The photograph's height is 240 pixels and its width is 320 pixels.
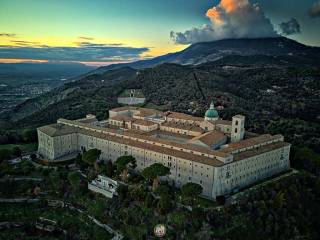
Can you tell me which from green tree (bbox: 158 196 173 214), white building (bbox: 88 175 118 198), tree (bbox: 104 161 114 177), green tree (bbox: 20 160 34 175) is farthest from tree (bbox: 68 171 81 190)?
green tree (bbox: 158 196 173 214)

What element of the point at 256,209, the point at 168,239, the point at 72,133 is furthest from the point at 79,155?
the point at 256,209

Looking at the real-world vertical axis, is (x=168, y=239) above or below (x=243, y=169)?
below

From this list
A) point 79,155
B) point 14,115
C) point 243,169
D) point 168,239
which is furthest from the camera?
point 14,115

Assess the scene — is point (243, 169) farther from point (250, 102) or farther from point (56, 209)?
point (250, 102)

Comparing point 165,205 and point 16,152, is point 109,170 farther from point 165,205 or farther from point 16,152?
point 16,152

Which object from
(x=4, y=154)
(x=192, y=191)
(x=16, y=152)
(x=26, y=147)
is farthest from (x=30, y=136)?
(x=192, y=191)

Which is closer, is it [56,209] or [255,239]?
[255,239]
